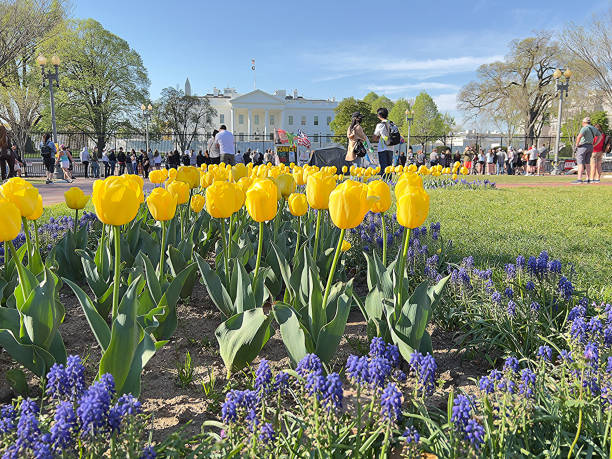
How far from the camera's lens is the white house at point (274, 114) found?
76.0m

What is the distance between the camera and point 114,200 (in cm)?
141

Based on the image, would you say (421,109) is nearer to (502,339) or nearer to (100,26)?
(100,26)

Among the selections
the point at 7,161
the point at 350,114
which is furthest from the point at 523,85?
→ the point at 7,161

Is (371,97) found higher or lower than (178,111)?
higher

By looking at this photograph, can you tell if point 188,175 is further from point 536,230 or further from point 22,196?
point 536,230

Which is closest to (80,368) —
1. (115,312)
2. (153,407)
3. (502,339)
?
(115,312)

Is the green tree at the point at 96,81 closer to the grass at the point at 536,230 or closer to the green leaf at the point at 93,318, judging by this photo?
the grass at the point at 536,230

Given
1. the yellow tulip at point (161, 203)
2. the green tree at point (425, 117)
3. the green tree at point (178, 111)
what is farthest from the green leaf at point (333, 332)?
the green tree at point (425, 117)

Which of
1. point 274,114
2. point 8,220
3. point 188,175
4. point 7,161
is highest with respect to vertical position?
point 274,114

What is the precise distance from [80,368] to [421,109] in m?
66.0

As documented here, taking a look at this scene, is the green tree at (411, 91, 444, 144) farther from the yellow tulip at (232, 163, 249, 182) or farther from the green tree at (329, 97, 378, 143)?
the yellow tulip at (232, 163, 249, 182)

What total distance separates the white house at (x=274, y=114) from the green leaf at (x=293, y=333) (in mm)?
76522

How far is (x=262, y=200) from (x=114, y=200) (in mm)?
591

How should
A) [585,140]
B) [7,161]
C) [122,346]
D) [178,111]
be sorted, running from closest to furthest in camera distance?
[122,346], [585,140], [7,161], [178,111]
